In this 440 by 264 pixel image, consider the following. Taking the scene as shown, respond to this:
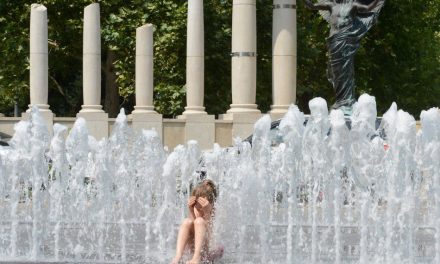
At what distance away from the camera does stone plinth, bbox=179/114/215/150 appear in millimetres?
44062

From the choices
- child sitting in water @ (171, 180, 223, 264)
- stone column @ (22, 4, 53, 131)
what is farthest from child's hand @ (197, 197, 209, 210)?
stone column @ (22, 4, 53, 131)

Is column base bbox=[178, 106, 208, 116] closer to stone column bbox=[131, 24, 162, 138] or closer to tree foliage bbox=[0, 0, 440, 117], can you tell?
stone column bbox=[131, 24, 162, 138]

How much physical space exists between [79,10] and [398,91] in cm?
1598

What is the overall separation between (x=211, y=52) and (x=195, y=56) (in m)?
8.04

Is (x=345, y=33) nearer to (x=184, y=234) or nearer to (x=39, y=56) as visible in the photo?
(x=39, y=56)

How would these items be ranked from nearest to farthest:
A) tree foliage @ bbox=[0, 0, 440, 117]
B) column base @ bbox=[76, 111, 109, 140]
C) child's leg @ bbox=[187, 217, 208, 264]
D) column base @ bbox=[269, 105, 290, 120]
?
child's leg @ bbox=[187, 217, 208, 264], column base @ bbox=[76, 111, 109, 140], column base @ bbox=[269, 105, 290, 120], tree foliage @ bbox=[0, 0, 440, 117]

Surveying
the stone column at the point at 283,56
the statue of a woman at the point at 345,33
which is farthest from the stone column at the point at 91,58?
the statue of a woman at the point at 345,33

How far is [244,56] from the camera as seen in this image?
44.8 m

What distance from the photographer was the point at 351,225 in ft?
75.5

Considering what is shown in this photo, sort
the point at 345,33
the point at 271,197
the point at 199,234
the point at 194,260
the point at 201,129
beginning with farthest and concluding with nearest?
1. the point at 201,129
2. the point at 345,33
3. the point at 271,197
4. the point at 199,234
5. the point at 194,260

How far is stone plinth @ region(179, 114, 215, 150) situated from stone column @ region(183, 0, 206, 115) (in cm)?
44

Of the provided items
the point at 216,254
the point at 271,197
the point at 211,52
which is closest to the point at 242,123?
the point at 211,52

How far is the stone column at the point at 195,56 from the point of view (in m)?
44.8

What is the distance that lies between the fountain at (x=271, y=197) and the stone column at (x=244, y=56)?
71.1 feet
